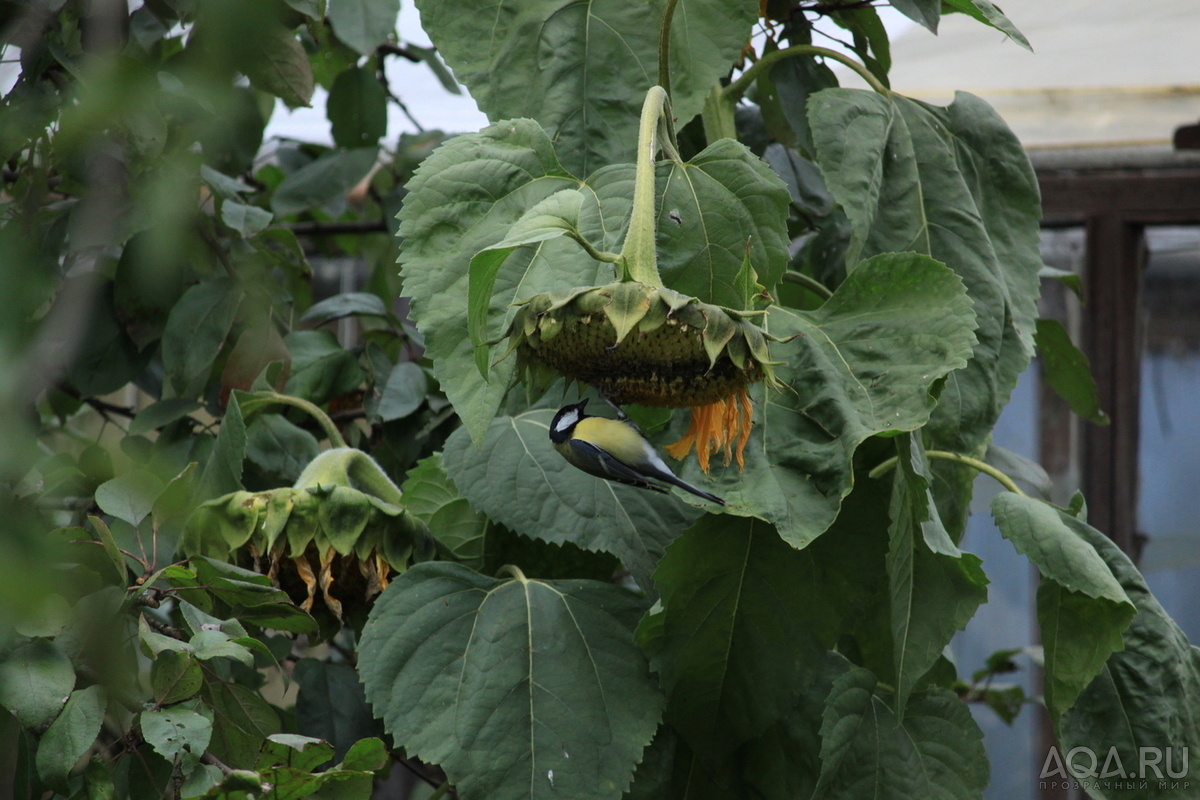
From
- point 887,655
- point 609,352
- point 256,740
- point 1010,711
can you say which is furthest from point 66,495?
point 1010,711

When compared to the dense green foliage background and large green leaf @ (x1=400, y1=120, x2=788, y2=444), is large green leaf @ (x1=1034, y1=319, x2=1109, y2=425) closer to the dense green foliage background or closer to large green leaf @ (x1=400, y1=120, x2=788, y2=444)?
the dense green foliage background

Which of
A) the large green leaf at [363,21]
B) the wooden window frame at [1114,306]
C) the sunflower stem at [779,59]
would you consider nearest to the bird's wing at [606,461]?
the sunflower stem at [779,59]

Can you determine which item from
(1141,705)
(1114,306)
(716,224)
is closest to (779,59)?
(716,224)

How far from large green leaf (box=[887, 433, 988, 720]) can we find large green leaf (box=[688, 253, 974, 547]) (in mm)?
42

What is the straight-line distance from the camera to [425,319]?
21.7 inches

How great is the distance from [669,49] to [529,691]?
0.40 m

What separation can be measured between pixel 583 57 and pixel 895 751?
49 centimetres

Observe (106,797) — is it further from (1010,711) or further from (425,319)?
(1010,711)

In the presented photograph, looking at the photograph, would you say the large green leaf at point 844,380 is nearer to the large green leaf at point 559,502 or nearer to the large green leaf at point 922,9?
the large green leaf at point 559,502

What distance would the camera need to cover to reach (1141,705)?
0.75 metres

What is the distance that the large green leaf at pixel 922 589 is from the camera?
2.04ft

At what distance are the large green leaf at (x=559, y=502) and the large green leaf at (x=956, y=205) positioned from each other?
191 mm

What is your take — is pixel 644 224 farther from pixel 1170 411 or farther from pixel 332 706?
pixel 1170 411

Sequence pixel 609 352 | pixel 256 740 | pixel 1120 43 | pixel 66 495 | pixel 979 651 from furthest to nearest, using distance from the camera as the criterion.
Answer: pixel 979 651, pixel 1120 43, pixel 66 495, pixel 256 740, pixel 609 352
